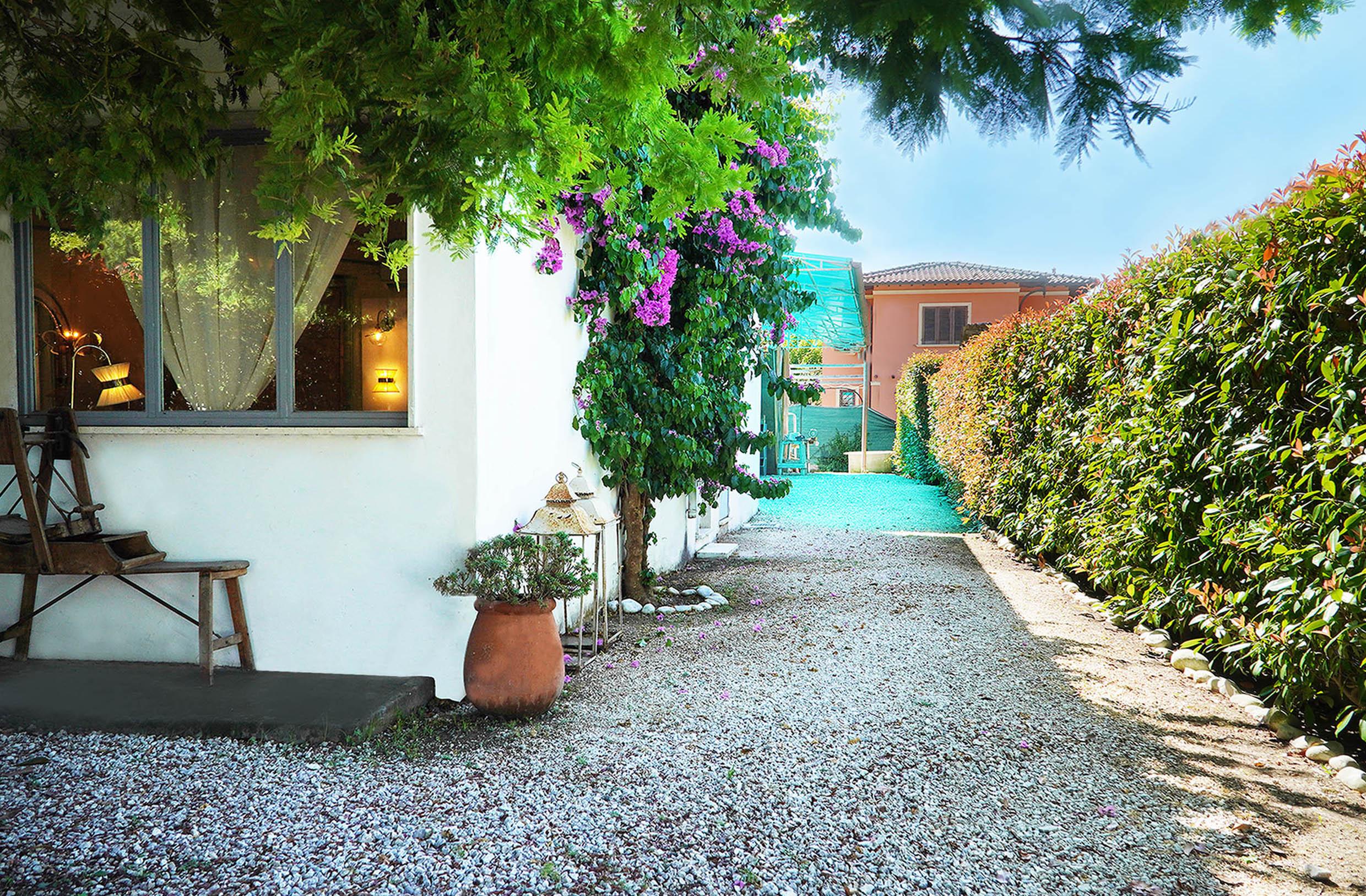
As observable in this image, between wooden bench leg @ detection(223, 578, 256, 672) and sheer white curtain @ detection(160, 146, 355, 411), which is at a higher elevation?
sheer white curtain @ detection(160, 146, 355, 411)

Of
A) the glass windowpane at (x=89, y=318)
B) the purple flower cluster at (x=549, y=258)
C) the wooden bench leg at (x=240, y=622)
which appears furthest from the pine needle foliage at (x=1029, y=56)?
the glass windowpane at (x=89, y=318)

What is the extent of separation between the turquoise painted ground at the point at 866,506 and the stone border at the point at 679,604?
178 inches

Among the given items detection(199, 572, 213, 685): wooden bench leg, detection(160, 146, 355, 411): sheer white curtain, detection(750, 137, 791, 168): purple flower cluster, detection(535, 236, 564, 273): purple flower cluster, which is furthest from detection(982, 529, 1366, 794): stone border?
detection(160, 146, 355, 411): sheer white curtain

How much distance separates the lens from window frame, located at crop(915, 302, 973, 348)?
25750mm

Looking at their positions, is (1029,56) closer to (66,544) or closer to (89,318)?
(66,544)

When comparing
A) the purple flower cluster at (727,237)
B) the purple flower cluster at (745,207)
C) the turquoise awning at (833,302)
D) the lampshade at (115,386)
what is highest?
the turquoise awning at (833,302)

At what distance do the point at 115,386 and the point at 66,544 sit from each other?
904 millimetres

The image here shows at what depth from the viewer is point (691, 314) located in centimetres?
579

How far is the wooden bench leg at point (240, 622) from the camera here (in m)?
3.96

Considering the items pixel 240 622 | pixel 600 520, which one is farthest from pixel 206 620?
pixel 600 520

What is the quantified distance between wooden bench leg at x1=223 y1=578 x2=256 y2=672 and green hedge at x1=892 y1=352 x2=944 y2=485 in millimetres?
13759

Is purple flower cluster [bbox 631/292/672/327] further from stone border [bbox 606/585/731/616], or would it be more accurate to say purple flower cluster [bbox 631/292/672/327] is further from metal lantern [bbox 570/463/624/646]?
stone border [bbox 606/585/731/616]

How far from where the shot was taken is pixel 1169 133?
58.7 inches

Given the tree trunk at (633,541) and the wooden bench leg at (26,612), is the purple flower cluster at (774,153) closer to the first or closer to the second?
the tree trunk at (633,541)
